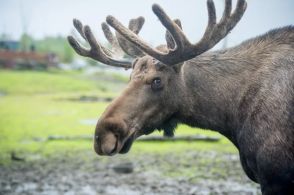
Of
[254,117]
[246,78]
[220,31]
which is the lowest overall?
[254,117]

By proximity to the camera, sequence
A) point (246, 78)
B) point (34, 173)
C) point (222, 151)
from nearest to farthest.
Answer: point (246, 78), point (34, 173), point (222, 151)

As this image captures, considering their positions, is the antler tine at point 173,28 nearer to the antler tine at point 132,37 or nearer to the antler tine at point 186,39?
the antler tine at point 186,39

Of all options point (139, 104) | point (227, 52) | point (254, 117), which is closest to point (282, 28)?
point (227, 52)

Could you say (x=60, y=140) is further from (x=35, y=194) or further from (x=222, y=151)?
(x=35, y=194)

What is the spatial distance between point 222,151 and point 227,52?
7.66 meters

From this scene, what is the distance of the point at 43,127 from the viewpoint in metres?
18.3

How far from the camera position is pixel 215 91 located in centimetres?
525

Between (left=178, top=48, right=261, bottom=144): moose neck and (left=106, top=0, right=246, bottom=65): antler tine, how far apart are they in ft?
1.18

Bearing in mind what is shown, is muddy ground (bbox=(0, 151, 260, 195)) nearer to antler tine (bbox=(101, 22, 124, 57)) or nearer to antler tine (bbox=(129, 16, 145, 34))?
antler tine (bbox=(101, 22, 124, 57))

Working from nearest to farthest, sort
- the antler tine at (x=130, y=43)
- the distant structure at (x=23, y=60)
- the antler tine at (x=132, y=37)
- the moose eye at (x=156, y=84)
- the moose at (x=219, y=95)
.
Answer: the moose at (x=219, y=95) < the antler tine at (x=132, y=37) < the moose eye at (x=156, y=84) < the antler tine at (x=130, y=43) < the distant structure at (x=23, y=60)

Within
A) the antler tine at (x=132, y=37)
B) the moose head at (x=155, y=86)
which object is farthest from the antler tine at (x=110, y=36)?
the antler tine at (x=132, y=37)

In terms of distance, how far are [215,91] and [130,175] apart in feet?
16.6

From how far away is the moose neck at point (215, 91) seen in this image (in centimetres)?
516

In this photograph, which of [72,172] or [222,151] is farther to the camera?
[222,151]
